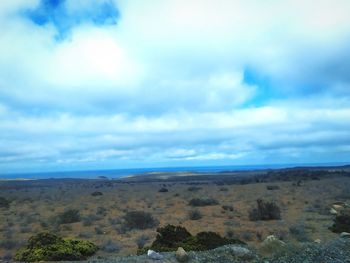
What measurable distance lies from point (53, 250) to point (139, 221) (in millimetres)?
8729

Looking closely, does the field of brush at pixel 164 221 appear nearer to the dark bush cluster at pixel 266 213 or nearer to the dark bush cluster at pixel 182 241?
the dark bush cluster at pixel 266 213

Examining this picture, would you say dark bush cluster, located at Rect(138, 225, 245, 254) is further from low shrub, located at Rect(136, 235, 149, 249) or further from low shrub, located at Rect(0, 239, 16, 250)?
low shrub, located at Rect(0, 239, 16, 250)

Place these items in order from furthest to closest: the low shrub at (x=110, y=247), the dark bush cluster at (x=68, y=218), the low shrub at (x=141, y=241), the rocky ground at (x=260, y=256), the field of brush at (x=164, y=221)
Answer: the dark bush cluster at (x=68, y=218)
the field of brush at (x=164, y=221)
the low shrub at (x=141, y=241)
the low shrub at (x=110, y=247)
the rocky ground at (x=260, y=256)

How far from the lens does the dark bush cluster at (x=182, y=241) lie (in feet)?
45.3

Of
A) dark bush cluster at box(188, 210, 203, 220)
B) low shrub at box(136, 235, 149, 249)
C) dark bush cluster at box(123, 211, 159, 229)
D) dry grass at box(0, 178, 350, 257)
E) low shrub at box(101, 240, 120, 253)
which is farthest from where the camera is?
dark bush cluster at box(188, 210, 203, 220)

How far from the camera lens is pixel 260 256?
11820 mm

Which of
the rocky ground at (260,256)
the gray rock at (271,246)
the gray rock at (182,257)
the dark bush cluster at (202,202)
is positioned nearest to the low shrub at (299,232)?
the rocky ground at (260,256)

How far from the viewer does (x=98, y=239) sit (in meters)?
19.0

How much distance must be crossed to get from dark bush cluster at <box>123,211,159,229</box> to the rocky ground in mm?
10200

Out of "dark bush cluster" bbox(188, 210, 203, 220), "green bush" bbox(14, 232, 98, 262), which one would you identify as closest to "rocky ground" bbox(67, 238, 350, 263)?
"green bush" bbox(14, 232, 98, 262)

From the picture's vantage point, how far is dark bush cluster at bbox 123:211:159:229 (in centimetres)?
2211

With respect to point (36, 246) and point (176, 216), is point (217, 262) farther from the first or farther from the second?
point (176, 216)

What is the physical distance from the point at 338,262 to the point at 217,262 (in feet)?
10.8

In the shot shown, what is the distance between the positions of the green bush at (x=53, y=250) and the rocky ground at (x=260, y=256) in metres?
2.33
